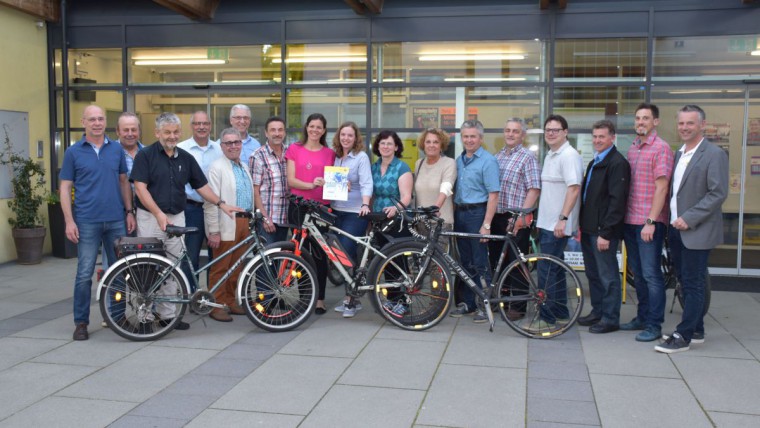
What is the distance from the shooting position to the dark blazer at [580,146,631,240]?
535cm

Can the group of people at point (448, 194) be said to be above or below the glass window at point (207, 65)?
below

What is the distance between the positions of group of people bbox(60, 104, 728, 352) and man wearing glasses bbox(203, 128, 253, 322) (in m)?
0.01

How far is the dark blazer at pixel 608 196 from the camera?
535 centimetres

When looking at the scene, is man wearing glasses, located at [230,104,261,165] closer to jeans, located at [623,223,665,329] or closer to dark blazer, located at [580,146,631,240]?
dark blazer, located at [580,146,631,240]

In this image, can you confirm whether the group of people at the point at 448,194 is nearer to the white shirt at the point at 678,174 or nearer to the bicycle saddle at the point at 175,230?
the white shirt at the point at 678,174

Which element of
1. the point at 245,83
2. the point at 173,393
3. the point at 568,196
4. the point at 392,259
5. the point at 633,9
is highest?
the point at 633,9

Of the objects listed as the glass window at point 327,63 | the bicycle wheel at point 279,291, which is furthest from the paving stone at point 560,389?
the glass window at point 327,63

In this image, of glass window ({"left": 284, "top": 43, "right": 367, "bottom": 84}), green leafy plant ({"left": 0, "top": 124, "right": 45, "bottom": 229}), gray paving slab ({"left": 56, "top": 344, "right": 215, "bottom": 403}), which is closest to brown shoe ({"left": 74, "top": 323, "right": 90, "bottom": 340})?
gray paving slab ({"left": 56, "top": 344, "right": 215, "bottom": 403})

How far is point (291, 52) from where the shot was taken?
8.92 metres

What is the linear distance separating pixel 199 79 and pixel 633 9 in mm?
5549

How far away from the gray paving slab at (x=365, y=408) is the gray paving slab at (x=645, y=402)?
1065 mm

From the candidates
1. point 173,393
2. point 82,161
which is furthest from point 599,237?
point 82,161

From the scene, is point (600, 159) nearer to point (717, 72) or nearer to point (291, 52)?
point (717, 72)

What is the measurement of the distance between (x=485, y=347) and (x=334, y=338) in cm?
117
